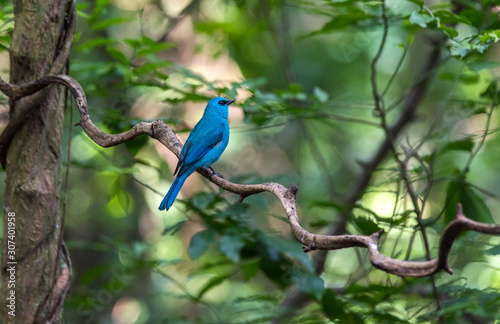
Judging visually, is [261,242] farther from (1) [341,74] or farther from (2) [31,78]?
(1) [341,74]

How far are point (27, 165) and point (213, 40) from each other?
3543 mm

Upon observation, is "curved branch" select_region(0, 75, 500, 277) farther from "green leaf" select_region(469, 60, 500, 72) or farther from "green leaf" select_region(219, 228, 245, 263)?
"green leaf" select_region(469, 60, 500, 72)

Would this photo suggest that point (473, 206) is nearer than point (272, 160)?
Yes

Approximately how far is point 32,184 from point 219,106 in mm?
1607

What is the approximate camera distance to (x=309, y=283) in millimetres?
2949

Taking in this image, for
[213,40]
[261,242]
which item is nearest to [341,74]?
[213,40]

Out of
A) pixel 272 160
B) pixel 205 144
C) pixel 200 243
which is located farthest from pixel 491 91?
pixel 272 160

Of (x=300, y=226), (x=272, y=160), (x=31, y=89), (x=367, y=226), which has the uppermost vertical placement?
(x=31, y=89)

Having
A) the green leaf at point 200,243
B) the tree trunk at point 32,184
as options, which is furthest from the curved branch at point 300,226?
the green leaf at point 200,243

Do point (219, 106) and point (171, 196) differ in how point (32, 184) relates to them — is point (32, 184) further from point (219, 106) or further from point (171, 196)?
point (219, 106)

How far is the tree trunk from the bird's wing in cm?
80

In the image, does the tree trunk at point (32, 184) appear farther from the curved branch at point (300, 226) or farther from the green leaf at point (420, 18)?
the green leaf at point (420, 18)

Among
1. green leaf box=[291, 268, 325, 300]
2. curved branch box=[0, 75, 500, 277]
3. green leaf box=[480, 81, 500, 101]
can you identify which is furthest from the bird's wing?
green leaf box=[480, 81, 500, 101]

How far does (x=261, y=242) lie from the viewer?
3.15 meters
